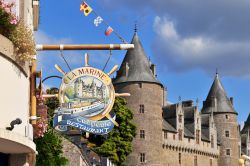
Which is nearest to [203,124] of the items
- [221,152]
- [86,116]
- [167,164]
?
[221,152]

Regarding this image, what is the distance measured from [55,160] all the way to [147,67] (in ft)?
173

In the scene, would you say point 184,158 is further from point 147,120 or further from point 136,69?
point 136,69

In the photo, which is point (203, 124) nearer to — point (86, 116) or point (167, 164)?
point (167, 164)

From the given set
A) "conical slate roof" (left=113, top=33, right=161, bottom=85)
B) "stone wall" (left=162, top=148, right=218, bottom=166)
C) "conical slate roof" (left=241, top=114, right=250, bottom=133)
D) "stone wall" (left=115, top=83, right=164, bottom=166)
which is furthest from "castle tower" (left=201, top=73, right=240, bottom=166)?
"conical slate roof" (left=241, top=114, right=250, bottom=133)

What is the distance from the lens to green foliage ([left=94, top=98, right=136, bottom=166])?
223 ft

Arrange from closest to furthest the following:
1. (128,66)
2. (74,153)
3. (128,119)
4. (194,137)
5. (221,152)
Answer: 1. (74,153)
2. (128,119)
3. (128,66)
4. (194,137)
5. (221,152)

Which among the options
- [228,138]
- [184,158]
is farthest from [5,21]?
[228,138]

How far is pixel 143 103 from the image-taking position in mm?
77688

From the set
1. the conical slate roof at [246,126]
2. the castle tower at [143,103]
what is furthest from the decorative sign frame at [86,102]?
the conical slate roof at [246,126]

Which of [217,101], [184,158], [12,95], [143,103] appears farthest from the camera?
[217,101]

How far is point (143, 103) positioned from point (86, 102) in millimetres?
63558

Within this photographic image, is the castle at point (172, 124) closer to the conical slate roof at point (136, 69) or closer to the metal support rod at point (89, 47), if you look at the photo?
the conical slate roof at point (136, 69)

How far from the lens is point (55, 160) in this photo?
96.0 ft

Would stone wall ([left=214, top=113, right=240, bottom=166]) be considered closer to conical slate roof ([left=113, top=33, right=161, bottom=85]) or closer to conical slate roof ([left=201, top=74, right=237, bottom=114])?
conical slate roof ([left=201, top=74, right=237, bottom=114])
